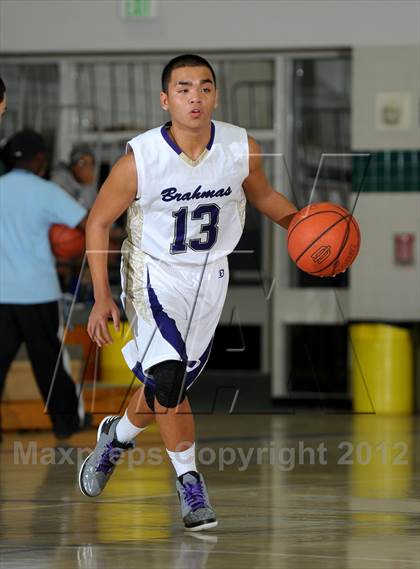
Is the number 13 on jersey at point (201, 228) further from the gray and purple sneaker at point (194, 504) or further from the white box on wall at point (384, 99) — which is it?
the white box on wall at point (384, 99)

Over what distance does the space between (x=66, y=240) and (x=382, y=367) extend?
10.1 feet

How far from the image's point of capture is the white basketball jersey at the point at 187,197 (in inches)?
179

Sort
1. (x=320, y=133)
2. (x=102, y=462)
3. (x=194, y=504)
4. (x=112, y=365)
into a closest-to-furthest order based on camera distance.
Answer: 1. (x=194, y=504)
2. (x=102, y=462)
3. (x=112, y=365)
4. (x=320, y=133)

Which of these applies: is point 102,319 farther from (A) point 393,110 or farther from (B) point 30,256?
(A) point 393,110

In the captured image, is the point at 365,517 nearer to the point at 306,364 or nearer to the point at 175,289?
the point at 175,289

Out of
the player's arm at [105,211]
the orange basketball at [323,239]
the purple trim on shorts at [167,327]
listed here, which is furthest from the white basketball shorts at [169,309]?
the orange basketball at [323,239]

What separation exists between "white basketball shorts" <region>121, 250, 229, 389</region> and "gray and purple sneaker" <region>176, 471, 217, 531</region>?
0.36m

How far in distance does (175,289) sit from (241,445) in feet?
9.29

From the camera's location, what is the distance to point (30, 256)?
287 inches

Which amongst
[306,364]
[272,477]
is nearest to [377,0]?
[272,477]

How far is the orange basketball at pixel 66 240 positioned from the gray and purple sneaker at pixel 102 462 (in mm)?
2480

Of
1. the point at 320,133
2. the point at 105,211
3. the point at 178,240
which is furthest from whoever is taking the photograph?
the point at 320,133

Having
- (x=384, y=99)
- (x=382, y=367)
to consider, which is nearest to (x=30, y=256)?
(x=382, y=367)

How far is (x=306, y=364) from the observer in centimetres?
1016
